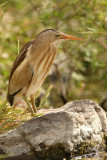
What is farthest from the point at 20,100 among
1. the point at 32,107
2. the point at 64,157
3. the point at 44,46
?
the point at 64,157

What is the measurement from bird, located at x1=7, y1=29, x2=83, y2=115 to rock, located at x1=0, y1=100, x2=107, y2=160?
33cm

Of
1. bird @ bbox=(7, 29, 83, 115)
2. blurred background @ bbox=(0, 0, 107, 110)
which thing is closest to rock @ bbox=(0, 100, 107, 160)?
bird @ bbox=(7, 29, 83, 115)

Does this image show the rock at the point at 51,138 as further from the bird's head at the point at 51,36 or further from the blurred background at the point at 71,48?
the blurred background at the point at 71,48

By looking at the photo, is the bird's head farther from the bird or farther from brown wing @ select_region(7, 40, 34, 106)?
brown wing @ select_region(7, 40, 34, 106)

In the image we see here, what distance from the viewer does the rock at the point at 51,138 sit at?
2.61 m

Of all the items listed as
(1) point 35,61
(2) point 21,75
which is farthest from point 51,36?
(2) point 21,75

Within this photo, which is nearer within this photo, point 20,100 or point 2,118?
point 2,118

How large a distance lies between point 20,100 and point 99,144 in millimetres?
953

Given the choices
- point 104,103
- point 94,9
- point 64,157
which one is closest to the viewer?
point 64,157

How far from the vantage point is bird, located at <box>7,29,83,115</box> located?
9.44ft

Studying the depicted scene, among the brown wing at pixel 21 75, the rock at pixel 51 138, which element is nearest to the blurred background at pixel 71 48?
the brown wing at pixel 21 75

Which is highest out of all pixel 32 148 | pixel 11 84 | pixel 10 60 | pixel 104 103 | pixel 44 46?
pixel 44 46

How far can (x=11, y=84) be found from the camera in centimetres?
308

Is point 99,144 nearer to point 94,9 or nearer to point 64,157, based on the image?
point 64,157
